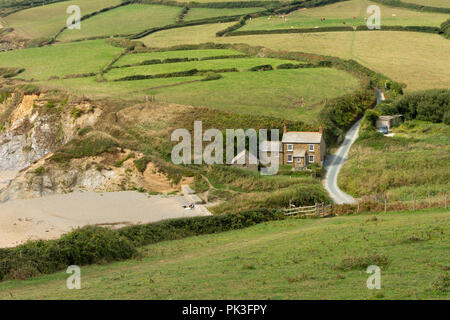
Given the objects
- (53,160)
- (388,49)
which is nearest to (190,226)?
(53,160)

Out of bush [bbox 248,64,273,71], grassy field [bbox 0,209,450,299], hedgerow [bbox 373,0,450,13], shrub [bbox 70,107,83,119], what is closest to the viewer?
grassy field [bbox 0,209,450,299]

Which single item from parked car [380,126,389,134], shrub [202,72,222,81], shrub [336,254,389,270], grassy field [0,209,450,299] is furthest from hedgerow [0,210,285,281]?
shrub [202,72,222,81]

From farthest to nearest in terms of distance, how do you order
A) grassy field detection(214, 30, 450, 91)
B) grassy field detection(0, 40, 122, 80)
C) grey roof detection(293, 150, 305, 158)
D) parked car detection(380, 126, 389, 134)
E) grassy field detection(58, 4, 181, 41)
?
1. grassy field detection(58, 4, 181, 41)
2. grassy field detection(0, 40, 122, 80)
3. grassy field detection(214, 30, 450, 91)
4. parked car detection(380, 126, 389, 134)
5. grey roof detection(293, 150, 305, 158)

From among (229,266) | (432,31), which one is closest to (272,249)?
(229,266)

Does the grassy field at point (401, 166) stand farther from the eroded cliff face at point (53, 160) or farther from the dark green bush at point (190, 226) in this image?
the eroded cliff face at point (53, 160)

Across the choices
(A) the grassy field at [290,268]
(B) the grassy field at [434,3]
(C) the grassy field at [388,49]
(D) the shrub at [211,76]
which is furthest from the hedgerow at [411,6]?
(A) the grassy field at [290,268]

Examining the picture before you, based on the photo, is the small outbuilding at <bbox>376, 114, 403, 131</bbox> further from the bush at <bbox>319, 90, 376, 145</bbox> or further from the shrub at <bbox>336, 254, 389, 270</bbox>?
the shrub at <bbox>336, 254, 389, 270</bbox>
